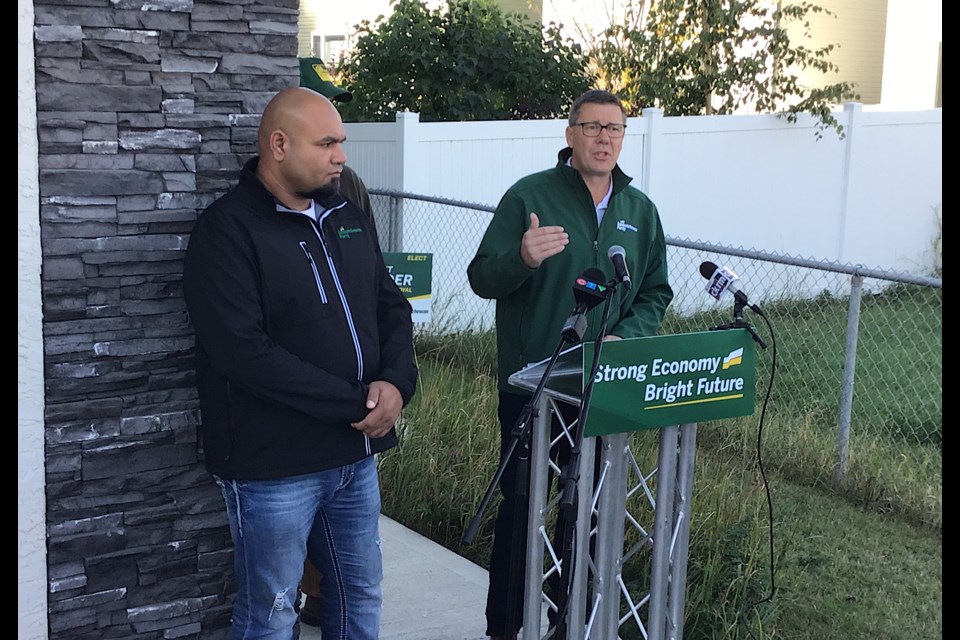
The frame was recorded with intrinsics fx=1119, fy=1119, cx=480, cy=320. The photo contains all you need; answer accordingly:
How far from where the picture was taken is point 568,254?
3.81m

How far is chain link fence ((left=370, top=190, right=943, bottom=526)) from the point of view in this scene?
6422mm

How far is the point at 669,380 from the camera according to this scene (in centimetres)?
309

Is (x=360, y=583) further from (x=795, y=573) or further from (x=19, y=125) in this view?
(x=795, y=573)

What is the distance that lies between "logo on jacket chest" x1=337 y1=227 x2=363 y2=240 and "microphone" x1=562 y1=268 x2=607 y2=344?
687mm

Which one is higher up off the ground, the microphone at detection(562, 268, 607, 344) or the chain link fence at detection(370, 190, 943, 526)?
the microphone at detection(562, 268, 607, 344)

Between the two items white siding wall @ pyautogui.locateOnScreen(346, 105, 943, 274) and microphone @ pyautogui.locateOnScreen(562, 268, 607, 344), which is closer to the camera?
microphone @ pyautogui.locateOnScreen(562, 268, 607, 344)

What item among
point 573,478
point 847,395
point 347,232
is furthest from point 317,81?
point 847,395

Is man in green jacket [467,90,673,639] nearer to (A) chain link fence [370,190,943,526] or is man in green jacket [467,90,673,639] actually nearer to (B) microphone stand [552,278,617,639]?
(B) microphone stand [552,278,617,639]

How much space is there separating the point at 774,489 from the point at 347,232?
12.5ft

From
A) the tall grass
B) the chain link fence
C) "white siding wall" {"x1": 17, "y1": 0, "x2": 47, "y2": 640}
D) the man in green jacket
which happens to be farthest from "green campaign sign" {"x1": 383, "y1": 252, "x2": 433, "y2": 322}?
"white siding wall" {"x1": 17, "y1": 0, "x2": 47, "y2": 640}

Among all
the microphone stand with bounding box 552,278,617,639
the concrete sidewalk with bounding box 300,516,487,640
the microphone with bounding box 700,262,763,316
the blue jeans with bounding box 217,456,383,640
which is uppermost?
the microphone with bounding box 700,262,763,316

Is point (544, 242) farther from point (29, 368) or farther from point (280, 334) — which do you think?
point (29, 368)

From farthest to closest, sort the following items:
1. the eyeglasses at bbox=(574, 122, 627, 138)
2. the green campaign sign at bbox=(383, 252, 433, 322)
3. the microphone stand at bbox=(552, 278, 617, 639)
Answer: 1. the green campaign sign at bbox=(383, 252, 433, 322)
2. the eyeglasses at bbox=(574, 122, 627, 138)
3. the microphone stand at bbox=(552, 278, 617, 639)

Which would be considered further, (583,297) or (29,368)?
(29,368)
